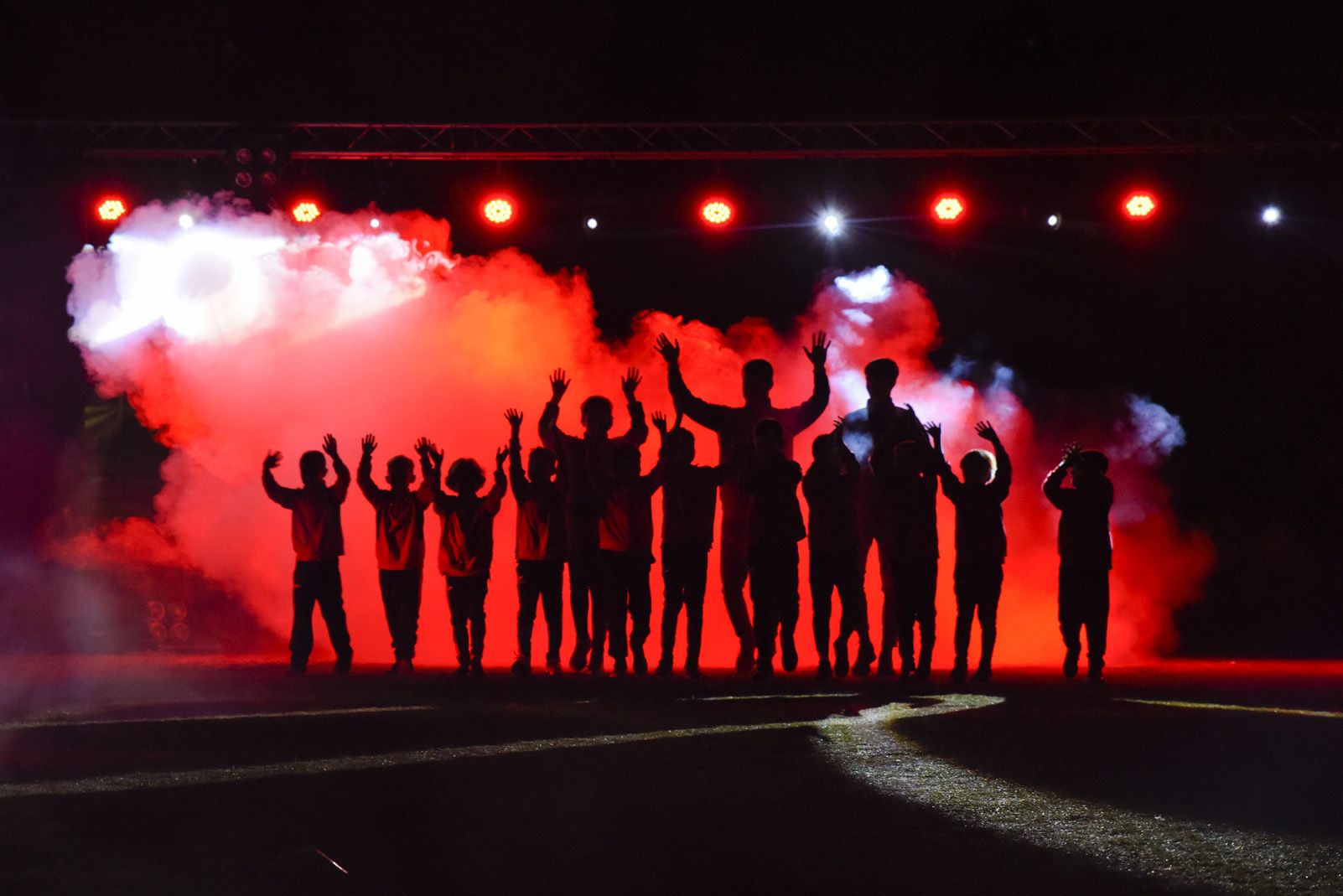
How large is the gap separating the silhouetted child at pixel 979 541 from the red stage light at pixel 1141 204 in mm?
5033

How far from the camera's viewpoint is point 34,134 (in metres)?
12.6

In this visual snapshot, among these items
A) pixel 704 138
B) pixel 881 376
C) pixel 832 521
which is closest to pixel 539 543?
pixel 832 521

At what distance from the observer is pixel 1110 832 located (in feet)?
13.9

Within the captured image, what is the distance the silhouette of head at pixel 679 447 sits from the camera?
380 inches

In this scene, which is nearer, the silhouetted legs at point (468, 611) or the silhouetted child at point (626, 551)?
the silhouetted child at point (626, 551)

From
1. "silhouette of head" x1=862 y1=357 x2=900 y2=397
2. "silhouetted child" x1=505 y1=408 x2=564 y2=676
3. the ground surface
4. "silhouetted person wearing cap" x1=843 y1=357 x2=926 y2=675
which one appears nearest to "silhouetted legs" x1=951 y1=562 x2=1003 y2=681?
"silhouetted person wearing cap" x1=843 y1=357 x2=926 y2=675

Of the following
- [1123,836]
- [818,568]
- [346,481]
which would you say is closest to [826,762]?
[1123,836]

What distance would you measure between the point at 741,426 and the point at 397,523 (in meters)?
2.72

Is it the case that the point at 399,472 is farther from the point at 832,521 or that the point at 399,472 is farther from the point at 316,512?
the point at 832,521

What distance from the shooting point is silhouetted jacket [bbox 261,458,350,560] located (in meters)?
10.5

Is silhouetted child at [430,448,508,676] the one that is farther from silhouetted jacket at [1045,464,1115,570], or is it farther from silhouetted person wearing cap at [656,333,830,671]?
silhouetted jacket at [1045,464,1115,570]

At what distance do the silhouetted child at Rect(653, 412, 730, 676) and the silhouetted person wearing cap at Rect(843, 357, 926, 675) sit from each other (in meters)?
0.94

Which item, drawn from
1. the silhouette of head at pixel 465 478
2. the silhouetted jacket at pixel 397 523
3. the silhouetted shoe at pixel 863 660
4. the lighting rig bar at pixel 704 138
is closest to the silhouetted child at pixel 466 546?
the silhouette of head at pixel 465 478

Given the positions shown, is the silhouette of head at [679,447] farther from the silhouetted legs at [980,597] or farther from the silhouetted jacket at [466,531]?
the silhouetted legs at [980,597]
